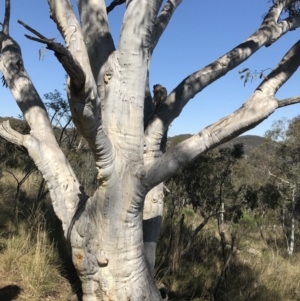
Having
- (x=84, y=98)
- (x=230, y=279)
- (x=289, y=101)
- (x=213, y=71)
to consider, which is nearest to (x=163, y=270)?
(x=230, y=279)

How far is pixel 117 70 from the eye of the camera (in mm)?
3119

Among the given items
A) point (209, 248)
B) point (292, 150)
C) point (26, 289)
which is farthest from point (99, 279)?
point (292, 150)

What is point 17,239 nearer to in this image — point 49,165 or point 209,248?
point 49,165

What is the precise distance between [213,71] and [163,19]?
0.79 m

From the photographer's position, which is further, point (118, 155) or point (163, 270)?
point (163, 270)

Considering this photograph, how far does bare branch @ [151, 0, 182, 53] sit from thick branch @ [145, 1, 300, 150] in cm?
51

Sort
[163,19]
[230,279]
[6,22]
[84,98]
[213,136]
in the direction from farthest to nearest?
[230,279]
[6,22]
[163,19]
[213,136]
[84,98]

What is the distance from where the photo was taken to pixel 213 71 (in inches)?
157

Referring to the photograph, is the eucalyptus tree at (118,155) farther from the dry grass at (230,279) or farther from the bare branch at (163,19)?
the dry grass at (230,279)

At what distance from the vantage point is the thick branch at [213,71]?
11.9 feet

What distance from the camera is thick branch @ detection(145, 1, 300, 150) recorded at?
3.62 meters

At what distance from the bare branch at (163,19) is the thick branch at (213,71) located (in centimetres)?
51

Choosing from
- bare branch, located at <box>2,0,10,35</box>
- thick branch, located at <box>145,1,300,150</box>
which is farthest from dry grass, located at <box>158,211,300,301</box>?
bare branch, located at <box>2,0,10,35</box>

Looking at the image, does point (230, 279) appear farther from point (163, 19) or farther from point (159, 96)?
point (163, 19)
